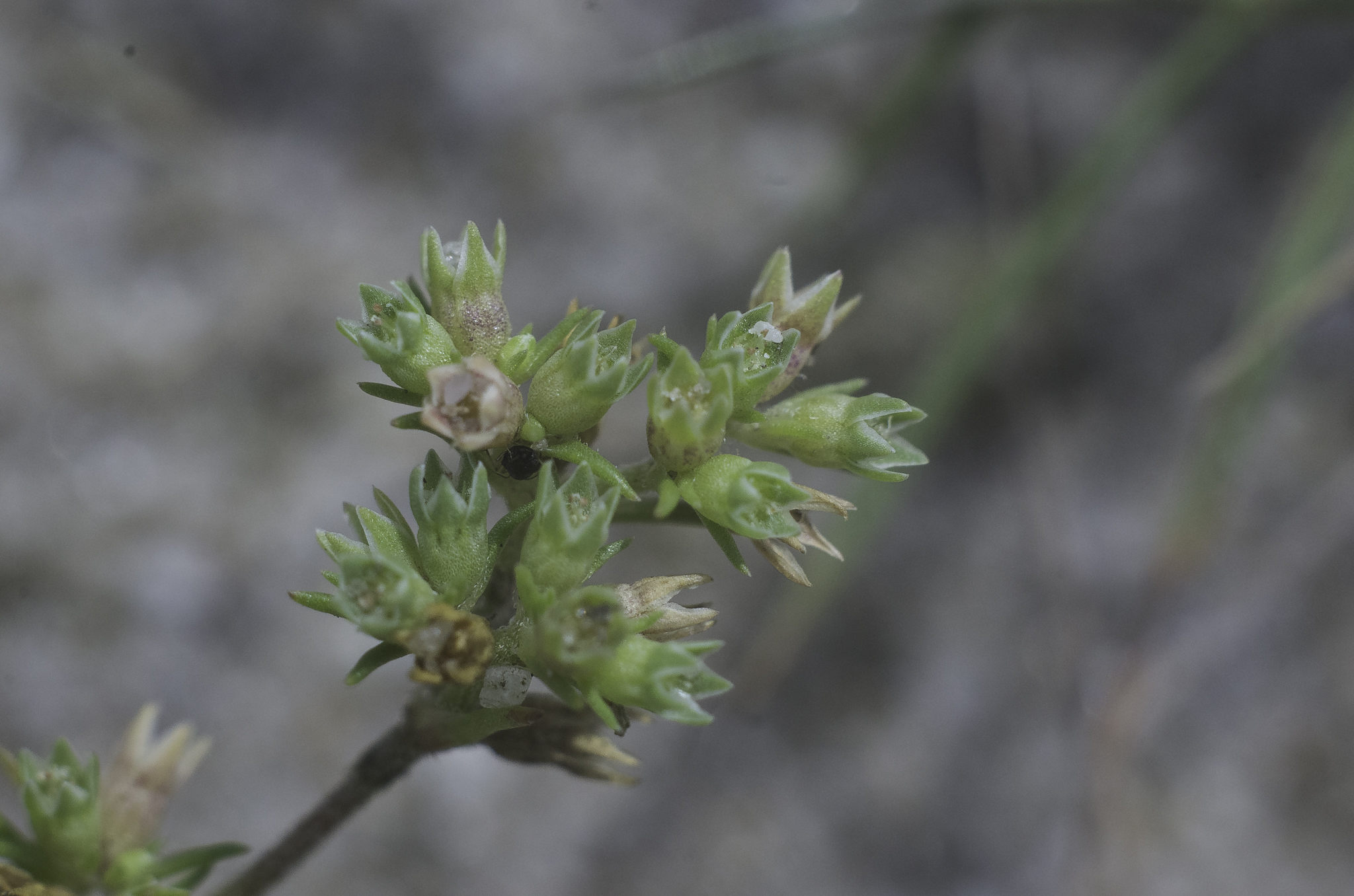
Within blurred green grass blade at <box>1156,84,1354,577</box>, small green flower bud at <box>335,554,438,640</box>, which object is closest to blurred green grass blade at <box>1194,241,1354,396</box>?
blurred green grass blade at <box>1156,84,1354,577</box>

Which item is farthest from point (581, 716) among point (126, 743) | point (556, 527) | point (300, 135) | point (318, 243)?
point (300, 135)

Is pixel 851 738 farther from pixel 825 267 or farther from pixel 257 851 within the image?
pixel 257 851

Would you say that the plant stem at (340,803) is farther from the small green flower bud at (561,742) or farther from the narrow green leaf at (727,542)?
the narrow green leaf at (727,542)

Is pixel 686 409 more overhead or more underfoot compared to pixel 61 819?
more overhead

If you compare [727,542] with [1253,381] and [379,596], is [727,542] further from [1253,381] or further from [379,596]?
[1253,381]

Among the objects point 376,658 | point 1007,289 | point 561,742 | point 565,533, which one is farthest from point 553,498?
point 1007,289

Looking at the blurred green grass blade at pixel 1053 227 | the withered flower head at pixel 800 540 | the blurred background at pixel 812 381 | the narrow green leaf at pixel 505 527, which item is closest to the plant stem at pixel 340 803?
the narrow green leaf at pixel 505 527

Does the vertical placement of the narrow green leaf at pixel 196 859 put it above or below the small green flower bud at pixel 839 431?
below
